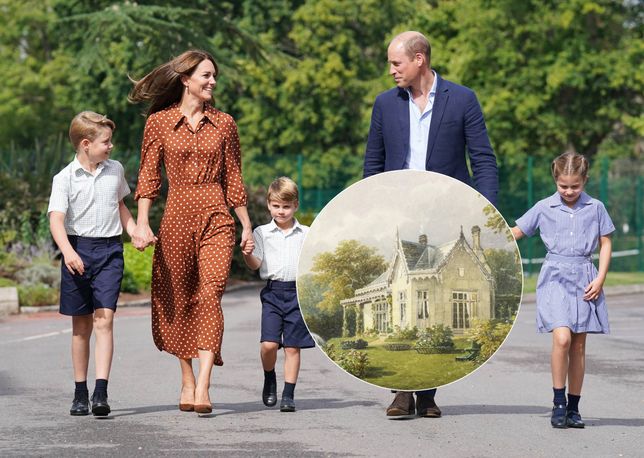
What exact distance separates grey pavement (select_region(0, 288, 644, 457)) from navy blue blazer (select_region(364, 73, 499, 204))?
4.56 ft

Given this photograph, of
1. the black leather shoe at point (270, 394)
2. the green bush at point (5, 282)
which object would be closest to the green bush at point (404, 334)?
the black leather shoe at point (270, 394)

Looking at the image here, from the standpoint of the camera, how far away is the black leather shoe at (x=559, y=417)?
7.90 metres

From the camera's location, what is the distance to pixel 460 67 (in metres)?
42.1

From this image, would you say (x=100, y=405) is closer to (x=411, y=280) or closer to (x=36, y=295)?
(x=411, y=280)

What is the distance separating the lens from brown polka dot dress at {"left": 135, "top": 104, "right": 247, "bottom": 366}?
8211mm

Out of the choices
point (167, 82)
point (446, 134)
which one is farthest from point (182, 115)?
point (446, 134)

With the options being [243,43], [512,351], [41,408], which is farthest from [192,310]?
[243,43]

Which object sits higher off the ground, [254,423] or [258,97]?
[258,97]

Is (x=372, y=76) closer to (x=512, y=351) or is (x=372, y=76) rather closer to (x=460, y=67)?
(x=460, y=67)

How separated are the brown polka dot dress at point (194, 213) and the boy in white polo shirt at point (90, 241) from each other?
24 cm

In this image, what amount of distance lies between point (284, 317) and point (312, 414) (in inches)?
23.6

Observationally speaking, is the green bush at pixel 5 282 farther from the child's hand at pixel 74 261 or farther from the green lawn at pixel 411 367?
the green lawn at pixel 411 367

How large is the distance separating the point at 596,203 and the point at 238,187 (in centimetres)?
201

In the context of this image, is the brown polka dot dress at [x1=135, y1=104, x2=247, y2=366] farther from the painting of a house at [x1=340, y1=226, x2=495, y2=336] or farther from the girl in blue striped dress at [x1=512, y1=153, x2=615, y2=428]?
the girl in blue striped dress at [x1=512, y1=153, x2=615, y2=428]
